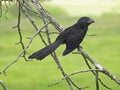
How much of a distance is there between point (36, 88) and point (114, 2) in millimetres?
7438

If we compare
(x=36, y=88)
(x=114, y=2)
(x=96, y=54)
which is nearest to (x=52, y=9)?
(x=114, y=2)

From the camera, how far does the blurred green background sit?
8742 mm

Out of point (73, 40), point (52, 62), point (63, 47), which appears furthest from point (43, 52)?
point (63, 47)

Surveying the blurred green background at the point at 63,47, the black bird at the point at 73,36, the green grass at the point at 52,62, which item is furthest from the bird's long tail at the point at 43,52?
the green grass at the point at 52,62

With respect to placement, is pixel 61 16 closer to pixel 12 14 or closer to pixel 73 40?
pixel 12 14

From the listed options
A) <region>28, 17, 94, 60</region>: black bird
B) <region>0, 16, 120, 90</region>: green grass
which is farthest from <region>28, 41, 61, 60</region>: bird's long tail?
<region>0, 16, 120, 90</region>: green grass

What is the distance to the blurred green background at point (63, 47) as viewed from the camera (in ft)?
28.7

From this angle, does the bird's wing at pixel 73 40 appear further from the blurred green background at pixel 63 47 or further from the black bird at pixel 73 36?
the blurred green background at pixel 63 47

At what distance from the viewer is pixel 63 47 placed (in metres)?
10.6

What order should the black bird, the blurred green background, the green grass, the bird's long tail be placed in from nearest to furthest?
the bird's long tail
the black bird
the green grass
the blurred green background

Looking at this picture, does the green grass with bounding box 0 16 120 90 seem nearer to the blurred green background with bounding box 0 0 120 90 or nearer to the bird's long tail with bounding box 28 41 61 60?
the blurred green background with bounding box 0 0 120 90

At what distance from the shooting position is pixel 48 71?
32.2 ft

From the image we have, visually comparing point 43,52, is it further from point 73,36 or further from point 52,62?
point 52,62

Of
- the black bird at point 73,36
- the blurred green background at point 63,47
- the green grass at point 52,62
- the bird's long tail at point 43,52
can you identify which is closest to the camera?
the bird's long tail at point 43,52
